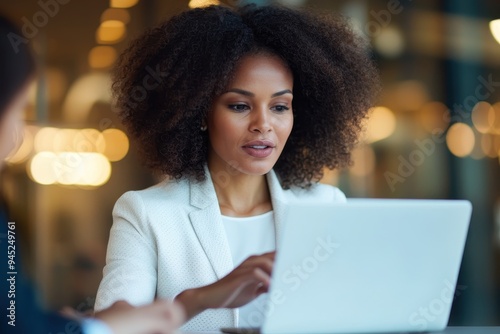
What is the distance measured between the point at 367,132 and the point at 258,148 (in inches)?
128

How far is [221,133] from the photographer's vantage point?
8.68 feet

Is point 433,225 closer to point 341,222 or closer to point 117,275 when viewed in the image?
point 341,222

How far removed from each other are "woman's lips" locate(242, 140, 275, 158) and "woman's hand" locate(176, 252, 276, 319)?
69 centimetres

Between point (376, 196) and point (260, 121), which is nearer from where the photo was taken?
point (260, 121)

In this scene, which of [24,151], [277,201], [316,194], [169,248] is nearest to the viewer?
[169,248]

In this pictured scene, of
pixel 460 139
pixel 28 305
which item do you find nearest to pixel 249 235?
pixel 28 305

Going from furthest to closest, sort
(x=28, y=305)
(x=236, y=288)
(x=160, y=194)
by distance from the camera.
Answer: (x=160, y=194) < (x=236, y=288) < (x=28, y=305)

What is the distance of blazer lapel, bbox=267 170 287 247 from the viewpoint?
2705mm

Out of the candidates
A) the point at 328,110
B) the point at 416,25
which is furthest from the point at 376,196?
the point at 328,110

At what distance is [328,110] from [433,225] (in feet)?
4.15

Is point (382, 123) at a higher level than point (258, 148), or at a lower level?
higher

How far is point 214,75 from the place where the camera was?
2619mm

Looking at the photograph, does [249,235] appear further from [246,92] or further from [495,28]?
[495,28]

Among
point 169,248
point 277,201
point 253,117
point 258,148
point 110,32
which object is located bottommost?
point 169,248
